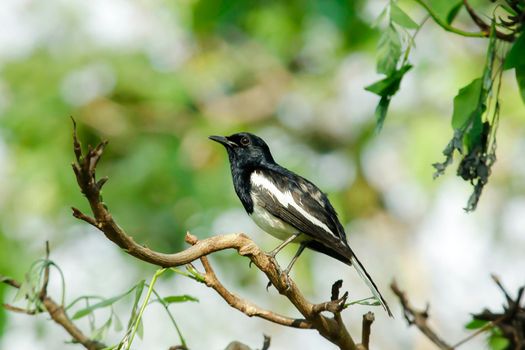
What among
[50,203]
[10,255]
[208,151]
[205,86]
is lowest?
[10,255]

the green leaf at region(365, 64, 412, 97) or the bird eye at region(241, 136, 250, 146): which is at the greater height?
the bird eye at region(241, 136, 250, 146)

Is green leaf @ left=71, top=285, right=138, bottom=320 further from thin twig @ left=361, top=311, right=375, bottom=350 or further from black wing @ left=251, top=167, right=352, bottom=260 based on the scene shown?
black wing @ left=251, top=167, right=352, bottom=260

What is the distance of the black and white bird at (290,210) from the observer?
3658mm

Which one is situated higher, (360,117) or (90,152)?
(360,117)

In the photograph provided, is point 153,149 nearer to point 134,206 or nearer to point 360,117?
point 134,206

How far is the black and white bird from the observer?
3.66 m

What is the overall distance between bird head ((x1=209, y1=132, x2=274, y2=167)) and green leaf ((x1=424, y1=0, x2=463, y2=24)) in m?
2.65

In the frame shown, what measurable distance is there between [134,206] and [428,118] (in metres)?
2.37

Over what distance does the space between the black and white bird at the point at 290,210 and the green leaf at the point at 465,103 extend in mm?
1610

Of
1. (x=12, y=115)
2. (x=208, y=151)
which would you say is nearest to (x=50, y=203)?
(x=12, y=115)

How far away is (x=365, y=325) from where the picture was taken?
1970 mm

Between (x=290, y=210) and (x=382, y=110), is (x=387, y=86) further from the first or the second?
(x=290, y=210)

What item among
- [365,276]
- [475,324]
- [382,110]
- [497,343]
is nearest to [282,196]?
[365,276]

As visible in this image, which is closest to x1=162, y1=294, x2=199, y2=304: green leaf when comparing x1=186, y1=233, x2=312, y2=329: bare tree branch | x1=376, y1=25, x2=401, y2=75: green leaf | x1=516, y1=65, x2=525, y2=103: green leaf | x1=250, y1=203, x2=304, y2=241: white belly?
x1=186, y1=233, x2=312, y2=329: bare tree branch
